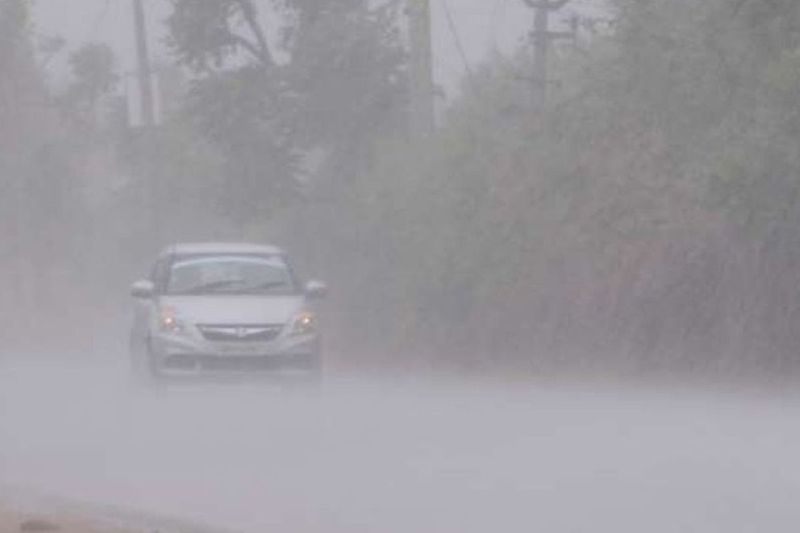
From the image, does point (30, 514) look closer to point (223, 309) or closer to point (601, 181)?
point (223, 309)

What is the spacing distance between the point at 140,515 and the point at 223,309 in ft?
36.0

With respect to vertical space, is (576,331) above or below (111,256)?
above

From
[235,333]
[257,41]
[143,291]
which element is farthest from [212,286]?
[257,41]

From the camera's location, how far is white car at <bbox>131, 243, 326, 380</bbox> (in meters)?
27.3

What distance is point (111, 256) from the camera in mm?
62438

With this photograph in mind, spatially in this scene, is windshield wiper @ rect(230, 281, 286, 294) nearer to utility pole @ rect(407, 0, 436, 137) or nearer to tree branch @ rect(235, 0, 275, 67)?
utility pole @ rect(407, 0, 436, 137)

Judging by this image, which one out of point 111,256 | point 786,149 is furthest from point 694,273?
point 111,256

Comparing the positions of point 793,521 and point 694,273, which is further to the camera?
point 694,273

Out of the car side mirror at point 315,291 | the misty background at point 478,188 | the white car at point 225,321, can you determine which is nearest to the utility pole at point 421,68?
the misty background at point 478,188

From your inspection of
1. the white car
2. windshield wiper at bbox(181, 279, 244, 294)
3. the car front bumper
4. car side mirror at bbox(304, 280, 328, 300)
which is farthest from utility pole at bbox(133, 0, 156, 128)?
the car front bumper

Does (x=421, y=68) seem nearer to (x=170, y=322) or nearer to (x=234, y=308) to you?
(x=234, y=308)

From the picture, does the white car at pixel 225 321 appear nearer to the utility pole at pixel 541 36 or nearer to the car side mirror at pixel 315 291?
the car side mirror at pixel 315 291

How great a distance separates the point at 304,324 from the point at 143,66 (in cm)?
3010

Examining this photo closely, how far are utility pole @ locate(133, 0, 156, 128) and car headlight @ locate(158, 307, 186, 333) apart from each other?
94.7ft
